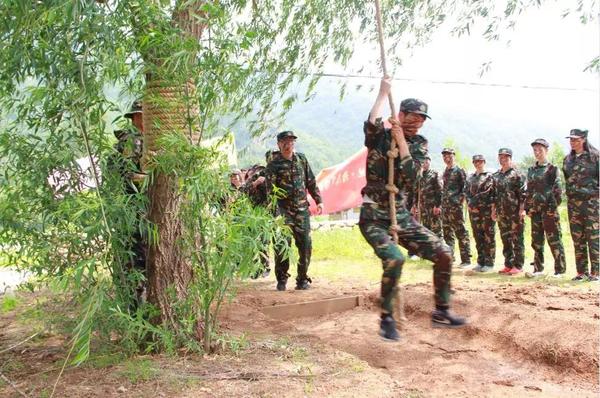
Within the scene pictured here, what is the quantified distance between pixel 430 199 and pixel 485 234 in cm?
162

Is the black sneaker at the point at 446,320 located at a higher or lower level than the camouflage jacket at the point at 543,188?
Result: lower

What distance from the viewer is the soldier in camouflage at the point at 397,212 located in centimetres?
370

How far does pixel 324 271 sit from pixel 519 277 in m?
3.05

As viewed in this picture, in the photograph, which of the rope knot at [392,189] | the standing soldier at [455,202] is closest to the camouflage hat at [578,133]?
the standing soldier at [455,202]

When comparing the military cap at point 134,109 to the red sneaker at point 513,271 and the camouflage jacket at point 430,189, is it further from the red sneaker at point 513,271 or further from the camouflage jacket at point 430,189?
the camouflage jacket at point 430,189

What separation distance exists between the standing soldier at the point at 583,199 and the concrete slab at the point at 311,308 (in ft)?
10.2

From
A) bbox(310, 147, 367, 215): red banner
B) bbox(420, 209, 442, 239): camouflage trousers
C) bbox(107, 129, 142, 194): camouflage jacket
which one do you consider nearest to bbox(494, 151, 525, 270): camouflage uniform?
bbox(420, 209, 442, 239): camouflage trousers

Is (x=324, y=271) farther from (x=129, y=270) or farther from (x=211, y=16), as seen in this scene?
(x=211, y=16)

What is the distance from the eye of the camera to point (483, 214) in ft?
29.8

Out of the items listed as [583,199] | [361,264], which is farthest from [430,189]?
[583,199]

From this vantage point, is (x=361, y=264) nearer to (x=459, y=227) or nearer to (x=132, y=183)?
(x=459, y=227)

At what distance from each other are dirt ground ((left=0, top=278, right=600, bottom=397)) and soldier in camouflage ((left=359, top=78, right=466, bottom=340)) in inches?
22.7

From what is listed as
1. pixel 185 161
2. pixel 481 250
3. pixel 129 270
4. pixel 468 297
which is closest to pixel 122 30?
pixel 185 161

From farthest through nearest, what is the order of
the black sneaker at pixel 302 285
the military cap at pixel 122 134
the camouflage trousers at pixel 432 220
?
the camouflage trousers at pixel 432 220 → the black sneaker at pixel 302 285 → the military cap at pixel 122 134
